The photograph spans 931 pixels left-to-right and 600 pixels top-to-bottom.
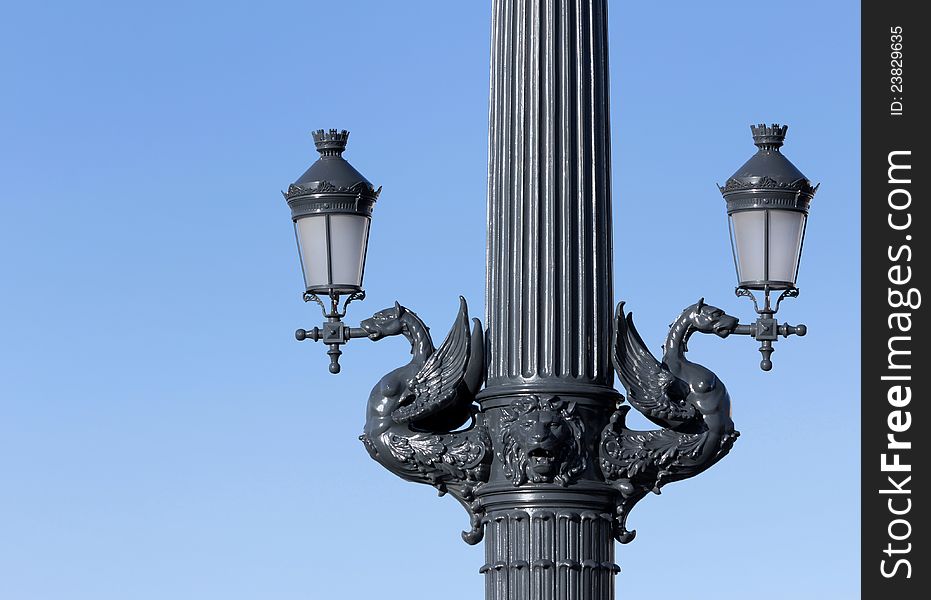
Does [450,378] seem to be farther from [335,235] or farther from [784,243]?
[784,243]

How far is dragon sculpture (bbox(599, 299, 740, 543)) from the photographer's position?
10.8 m

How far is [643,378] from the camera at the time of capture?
432 inches

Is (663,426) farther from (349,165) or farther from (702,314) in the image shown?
(349,165)

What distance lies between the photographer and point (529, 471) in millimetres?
10594

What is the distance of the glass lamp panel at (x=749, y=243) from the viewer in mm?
11234

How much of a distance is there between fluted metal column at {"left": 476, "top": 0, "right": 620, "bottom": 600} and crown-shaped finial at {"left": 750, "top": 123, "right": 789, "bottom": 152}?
939mm

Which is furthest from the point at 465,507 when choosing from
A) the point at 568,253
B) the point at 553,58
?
the point at 553,58

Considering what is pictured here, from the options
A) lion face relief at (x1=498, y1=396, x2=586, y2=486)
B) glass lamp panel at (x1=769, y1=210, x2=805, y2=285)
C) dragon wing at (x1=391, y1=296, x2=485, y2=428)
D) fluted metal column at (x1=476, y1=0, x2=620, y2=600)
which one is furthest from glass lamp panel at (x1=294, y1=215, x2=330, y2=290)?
glass lamp panel at (x1=769, y1=210, x2=805, y2=285)

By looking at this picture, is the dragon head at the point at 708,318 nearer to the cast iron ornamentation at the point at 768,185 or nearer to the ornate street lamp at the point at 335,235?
the cast iron ornamentation at the point at 768,185

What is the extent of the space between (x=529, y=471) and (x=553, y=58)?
215 centimetres

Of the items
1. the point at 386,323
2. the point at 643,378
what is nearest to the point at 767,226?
the point at 643,378

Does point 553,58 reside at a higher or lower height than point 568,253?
higher
